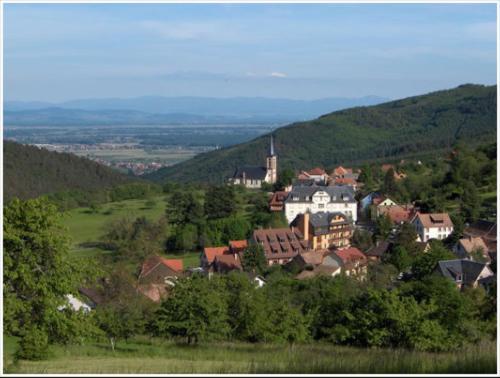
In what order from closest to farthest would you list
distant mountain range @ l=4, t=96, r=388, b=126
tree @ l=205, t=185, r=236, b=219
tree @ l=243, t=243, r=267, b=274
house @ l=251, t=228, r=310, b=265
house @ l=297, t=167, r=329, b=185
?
tree @ l=243, t=243, r=267, b=274
house @ l=251, t=228, r=310, b=265
tree @ l=205, t=185, r=236, b=219
house @ l=297, t=167, r=329, b=185
distant mountain range @ l=4, t=96, r=388, b=126

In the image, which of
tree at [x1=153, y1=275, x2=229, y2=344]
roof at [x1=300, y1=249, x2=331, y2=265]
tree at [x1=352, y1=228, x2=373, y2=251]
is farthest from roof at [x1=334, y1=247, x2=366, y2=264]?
tree at [x1=153, y1=275, x2=229, y2=344]

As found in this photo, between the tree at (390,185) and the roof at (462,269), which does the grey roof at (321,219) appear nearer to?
the tree at (390,185)

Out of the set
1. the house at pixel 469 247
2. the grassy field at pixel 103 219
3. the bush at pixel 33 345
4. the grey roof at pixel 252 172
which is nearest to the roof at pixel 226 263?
the grassy field at pixel 103 219

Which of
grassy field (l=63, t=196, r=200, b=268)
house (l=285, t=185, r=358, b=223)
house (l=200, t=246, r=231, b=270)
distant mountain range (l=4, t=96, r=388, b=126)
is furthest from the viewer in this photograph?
distant mountain range (l=4, t=96, r=388, b=126)

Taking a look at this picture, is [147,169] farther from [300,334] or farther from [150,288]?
[300,334]

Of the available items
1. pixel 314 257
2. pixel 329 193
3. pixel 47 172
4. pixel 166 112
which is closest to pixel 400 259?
pixel 314 257

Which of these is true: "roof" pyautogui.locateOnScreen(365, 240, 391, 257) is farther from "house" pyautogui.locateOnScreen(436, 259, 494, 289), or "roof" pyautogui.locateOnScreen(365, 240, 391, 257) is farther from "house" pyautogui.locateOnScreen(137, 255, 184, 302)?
"house" pyautogui.locateOnScreen(137, 255, 184, 302)

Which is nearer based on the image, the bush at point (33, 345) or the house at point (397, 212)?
the bush at point (33, 345)
